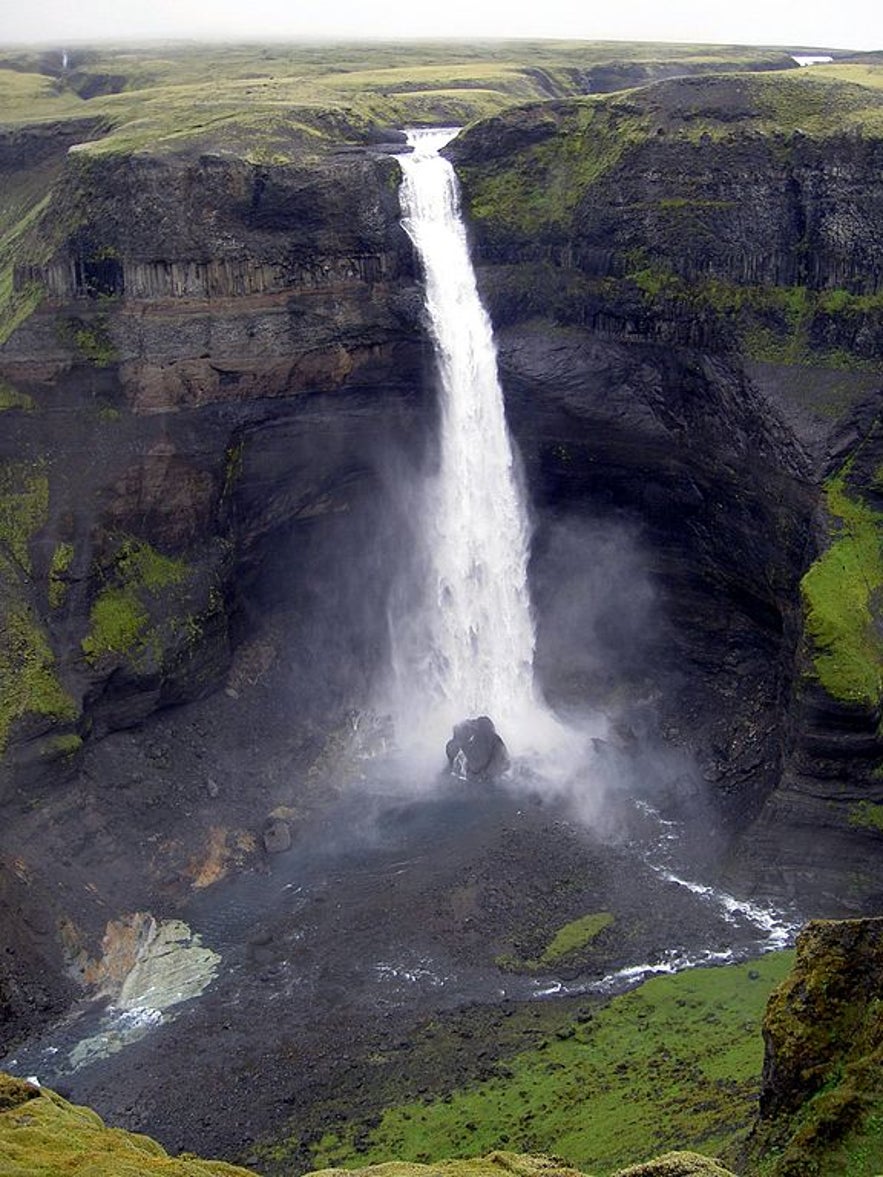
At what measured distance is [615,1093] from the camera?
120 feet

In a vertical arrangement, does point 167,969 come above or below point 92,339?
below

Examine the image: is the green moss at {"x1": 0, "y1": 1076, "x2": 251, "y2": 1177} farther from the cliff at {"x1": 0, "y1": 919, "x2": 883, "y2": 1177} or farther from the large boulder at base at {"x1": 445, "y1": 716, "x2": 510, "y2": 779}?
the large boulder at base at {"x1": 445, "y1": 716, "x2": 510, "y2": 779}

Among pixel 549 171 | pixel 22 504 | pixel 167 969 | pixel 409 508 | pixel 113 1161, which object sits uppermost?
pixel 549 171

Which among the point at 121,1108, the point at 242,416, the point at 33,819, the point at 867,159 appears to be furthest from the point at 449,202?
the point at 121,1108

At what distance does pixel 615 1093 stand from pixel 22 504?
32715 mm

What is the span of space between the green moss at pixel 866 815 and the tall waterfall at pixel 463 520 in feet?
56.9

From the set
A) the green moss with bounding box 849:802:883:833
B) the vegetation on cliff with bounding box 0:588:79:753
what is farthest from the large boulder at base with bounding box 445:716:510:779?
the vegetation on cliff with bounding box 0:588:79:753

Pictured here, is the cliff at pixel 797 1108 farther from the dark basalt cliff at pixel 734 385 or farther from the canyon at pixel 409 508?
the dark basalt cliff at pixel 734 385

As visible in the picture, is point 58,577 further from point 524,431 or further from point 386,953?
point 524,431

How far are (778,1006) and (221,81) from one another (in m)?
72.0

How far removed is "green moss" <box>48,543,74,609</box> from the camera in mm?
53188

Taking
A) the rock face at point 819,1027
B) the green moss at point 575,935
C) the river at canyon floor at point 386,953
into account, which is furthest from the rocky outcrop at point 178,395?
the rock face at point 819,1027

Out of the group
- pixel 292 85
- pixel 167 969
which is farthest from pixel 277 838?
pixel 292 85

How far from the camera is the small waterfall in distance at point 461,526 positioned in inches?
2411
